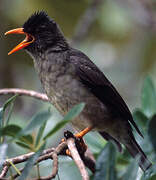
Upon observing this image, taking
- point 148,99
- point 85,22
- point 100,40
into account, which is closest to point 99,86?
point 148,99

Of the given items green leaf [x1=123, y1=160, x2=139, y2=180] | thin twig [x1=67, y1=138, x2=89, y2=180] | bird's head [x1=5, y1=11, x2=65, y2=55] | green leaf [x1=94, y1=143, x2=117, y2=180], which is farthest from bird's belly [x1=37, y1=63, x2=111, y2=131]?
green leaf [x1=123, y1=160, x2=139, y2=180]

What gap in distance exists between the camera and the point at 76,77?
3.85m

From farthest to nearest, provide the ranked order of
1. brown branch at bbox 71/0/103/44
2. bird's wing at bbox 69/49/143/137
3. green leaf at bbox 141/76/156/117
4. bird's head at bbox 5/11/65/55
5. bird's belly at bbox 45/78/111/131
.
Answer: brown branch at bbox 71/0/103/44 < bird's head at bbox 5/11/65/55 < bird's wing at bbox 69/49/143/137 < bird's belly at bbox 45/78/111/131 < green leaf at bbox 141/76/156/117

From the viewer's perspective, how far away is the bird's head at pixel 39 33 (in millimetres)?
4137

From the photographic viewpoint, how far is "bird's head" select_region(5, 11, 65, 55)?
414 cm

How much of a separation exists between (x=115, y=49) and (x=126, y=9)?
68cm

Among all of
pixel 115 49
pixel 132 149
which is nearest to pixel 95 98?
pixel 132 149

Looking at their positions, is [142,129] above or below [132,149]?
above

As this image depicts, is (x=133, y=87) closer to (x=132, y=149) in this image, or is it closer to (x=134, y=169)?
(x=132, y=149)

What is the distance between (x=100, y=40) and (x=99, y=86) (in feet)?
9.48

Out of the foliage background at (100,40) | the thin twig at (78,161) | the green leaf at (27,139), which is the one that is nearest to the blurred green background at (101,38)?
the foliage background at (100,40)

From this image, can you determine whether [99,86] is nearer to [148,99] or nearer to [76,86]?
[76,86]

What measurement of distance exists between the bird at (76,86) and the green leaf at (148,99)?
0.63 ft

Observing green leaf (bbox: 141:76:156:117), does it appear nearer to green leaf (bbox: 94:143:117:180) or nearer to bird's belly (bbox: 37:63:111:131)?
bird's belly (bbox: 37:63:111:131)
